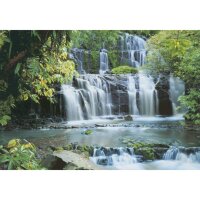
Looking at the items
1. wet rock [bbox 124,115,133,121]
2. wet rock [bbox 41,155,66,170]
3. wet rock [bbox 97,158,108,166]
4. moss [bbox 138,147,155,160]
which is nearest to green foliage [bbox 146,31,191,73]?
wet rock [bbox 124,115,133,121]

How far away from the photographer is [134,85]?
13.3 ft

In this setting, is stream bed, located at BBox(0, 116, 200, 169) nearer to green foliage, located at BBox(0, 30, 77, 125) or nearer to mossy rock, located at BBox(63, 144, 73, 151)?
mossy rock, located at BBox(63, 144, 73, 151)

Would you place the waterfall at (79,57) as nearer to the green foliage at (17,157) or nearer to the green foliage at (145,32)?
the green foliage at (145,32)

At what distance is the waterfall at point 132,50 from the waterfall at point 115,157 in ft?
2.67

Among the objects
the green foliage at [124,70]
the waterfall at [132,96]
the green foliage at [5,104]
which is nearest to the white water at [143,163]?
the waterfall at [132,96]

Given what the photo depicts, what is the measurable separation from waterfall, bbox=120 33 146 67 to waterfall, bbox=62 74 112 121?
30 centimetres

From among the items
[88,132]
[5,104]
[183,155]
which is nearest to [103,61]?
[88,132]

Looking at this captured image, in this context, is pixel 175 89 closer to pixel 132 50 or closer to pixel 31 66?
pixel 132 50

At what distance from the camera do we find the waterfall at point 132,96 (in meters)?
4.00
